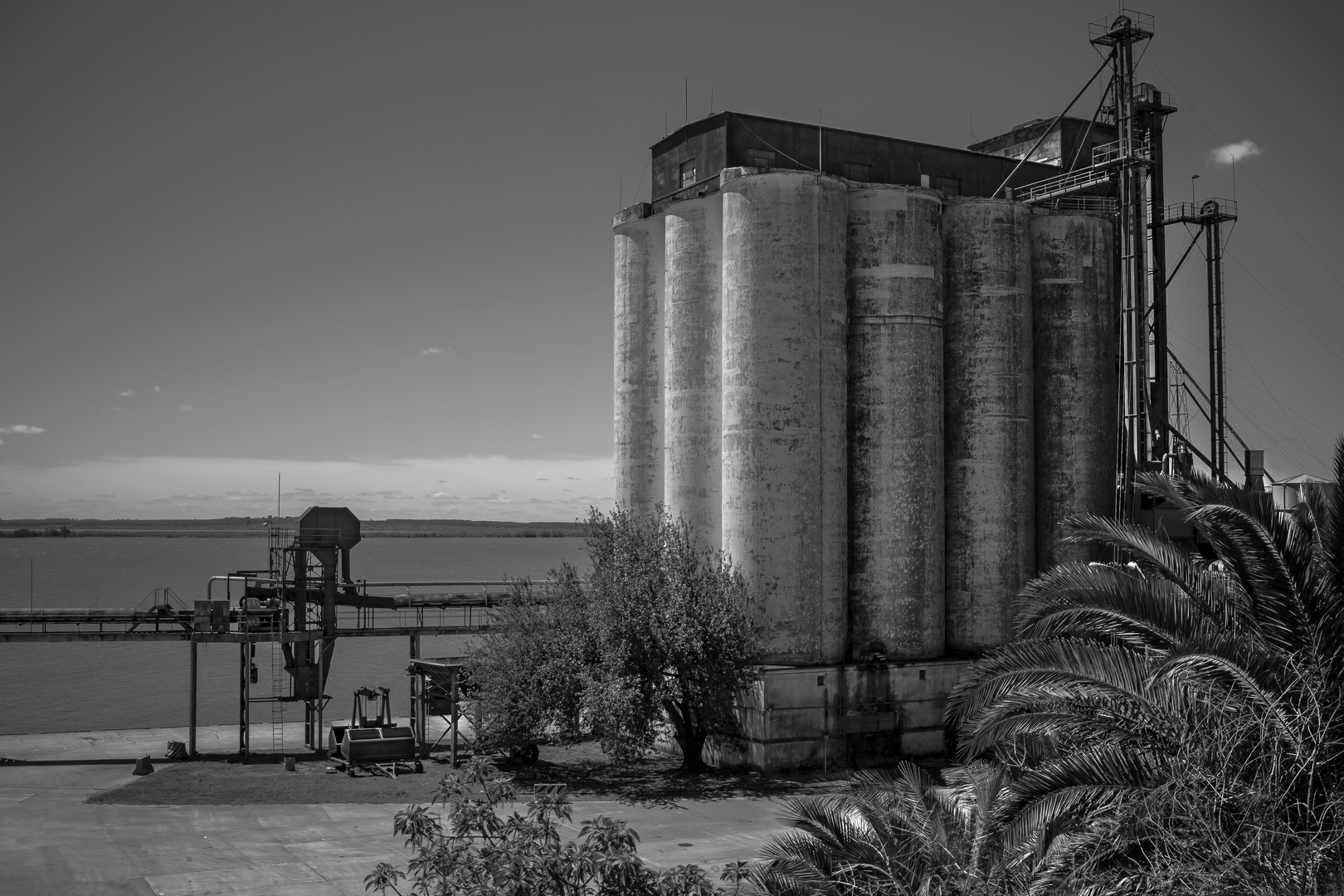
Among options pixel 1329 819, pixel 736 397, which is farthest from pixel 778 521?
pixel 1329 819

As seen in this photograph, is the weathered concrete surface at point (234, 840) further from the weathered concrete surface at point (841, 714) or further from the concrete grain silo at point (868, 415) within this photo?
the concrete grain silo at point (868, 415)

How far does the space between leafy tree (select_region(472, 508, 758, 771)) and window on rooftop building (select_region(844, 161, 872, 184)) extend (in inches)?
668

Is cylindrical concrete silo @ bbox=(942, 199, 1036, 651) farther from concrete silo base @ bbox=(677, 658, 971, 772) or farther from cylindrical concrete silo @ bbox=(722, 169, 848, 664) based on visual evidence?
cylindrical concrete silo @ bbox=(722, 169, 848, 664)

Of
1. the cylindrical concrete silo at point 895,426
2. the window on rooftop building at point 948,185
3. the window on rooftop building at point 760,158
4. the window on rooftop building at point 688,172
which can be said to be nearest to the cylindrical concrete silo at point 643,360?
the window on rooftop building at point 688,172

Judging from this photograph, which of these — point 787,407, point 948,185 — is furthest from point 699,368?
point 948,185

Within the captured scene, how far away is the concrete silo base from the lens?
116 ft

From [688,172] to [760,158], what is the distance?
3033 mm

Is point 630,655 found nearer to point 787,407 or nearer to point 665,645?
point 665,645

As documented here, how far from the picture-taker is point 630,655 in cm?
3262

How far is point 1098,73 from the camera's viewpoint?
44.2 meters

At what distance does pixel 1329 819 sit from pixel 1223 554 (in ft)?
11.2

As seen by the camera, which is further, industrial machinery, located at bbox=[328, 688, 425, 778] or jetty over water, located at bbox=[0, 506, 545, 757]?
jetty over water, located at bbox=[0, 506, 545, 757]

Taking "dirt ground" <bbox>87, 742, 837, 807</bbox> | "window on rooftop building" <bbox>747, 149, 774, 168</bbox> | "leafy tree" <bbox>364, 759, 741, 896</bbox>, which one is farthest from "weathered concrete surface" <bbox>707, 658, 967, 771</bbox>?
"leafy tree" <bbox>364, 759, 741, 896</bbox>

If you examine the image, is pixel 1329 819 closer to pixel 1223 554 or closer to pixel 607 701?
pixel 1223 554
